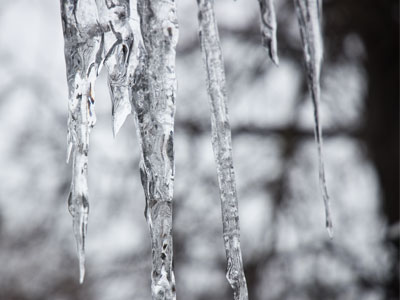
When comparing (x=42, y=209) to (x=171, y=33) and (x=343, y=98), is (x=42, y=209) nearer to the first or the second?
(x=343, y=98)

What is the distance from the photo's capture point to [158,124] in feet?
1.76

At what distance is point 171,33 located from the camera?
1.80 feet

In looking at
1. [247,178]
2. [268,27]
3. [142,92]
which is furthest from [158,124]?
[247,178]

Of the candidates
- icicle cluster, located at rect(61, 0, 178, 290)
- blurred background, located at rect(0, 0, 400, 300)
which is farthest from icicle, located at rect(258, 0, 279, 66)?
blurred background, located at rect(0, 0, 400, 300)

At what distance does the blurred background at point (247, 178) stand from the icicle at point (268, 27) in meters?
2.31

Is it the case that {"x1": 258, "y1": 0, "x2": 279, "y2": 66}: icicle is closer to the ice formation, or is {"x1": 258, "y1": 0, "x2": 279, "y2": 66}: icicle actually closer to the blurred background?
the ice formation

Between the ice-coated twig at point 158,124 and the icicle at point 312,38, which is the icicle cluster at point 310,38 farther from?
the ice-coated twig at point 158,124

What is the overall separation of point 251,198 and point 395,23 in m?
1.24

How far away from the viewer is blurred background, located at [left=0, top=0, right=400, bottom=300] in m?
2.84

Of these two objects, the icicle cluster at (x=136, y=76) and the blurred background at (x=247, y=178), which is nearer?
the icicle cluster at (x=136, y=76)

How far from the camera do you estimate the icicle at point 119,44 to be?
537mm

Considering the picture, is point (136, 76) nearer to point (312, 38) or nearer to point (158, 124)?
point (158, 124)

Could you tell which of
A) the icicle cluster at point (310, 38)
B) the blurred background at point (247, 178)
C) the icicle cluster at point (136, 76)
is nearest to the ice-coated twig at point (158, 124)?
the icicle cluster at point (136, 76)

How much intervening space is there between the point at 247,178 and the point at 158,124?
248 centimetres
